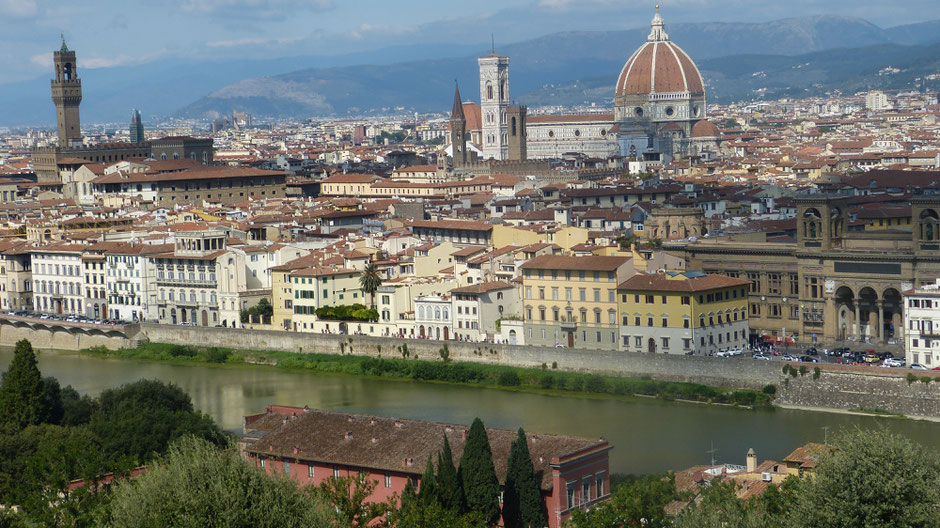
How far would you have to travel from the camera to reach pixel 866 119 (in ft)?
463

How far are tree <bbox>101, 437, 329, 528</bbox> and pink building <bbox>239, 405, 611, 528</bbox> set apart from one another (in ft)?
10.5

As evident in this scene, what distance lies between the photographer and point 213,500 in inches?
651

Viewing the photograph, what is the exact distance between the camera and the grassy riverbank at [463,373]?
103 ft

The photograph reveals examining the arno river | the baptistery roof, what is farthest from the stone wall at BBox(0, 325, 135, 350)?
the baptistery roof

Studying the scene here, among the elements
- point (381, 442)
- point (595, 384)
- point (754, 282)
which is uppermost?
point (754, 282)

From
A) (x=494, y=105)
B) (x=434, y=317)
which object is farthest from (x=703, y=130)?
(x=434, y=317)

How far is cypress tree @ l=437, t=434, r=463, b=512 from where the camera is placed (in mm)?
19438

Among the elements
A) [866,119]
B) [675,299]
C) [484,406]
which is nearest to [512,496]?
[484,406]

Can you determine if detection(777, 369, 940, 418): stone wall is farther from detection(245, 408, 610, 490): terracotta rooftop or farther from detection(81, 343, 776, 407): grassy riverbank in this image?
detection(245, 408, 610, 490): terracotta rooftop

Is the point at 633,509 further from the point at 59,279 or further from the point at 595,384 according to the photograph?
the point at 59,279

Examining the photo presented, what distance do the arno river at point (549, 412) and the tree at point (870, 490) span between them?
712 centimetres

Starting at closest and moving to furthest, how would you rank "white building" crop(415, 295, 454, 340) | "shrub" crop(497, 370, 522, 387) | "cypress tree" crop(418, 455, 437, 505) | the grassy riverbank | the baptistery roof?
"cypress tree" crop(418, 455, 437, 505), the grassy riverbank, "shrub" crop(497, 370, 522, 387), "white building" crop(415, 295, 454, 340), the baptistery roof

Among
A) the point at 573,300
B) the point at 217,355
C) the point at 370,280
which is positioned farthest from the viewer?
the point at 217,355

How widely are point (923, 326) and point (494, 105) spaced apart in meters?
71.2
